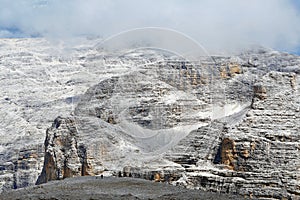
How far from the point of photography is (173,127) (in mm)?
44812

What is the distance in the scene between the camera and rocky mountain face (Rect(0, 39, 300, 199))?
88.2 feet

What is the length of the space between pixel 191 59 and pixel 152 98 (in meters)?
4.15

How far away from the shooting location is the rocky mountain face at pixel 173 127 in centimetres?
2689

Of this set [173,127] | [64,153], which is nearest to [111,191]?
[64,153]

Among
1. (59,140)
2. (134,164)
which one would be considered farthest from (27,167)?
(134,164)

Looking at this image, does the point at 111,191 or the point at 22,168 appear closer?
the point at 111,191

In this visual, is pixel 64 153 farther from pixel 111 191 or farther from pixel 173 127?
pixel 111 191

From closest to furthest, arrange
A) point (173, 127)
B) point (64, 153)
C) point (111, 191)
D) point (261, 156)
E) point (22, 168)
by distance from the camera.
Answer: point (111, 191)
point (261, 156)
point (64, 153)
point (173, 127)
point (22, 168)

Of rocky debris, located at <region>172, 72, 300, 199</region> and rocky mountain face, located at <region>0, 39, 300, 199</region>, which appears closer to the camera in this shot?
rocky debris, located at <region>172, 72, 300, 199</region>

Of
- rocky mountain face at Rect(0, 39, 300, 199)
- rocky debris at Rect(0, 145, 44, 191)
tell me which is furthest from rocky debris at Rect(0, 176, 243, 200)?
rocky debris at Rect(0, 145, 44, 191)

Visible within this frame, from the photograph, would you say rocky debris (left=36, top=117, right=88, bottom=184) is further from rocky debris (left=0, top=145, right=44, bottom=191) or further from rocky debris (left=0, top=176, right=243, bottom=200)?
rocky debris (left=0, top=145, right=44, bottom=191)

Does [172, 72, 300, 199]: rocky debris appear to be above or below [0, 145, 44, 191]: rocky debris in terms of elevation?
above

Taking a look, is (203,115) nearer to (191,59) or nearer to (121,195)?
(191,59)

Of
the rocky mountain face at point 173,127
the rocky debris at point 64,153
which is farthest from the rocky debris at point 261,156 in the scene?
the rocky debris at point 64,153
